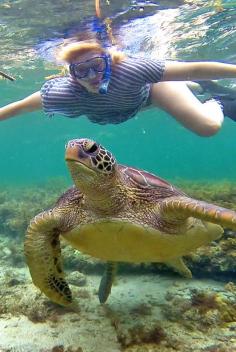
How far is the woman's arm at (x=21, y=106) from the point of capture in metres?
5.12

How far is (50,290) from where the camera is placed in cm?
340

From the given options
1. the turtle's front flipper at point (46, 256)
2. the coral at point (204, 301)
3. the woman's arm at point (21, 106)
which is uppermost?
the woman's arm at point (21, 106)

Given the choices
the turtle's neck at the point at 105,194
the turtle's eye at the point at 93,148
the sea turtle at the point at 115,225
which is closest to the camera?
the turtle's eye at the point at 93,148

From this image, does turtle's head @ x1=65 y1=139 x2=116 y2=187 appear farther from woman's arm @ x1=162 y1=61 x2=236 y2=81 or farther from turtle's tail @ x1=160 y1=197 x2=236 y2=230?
woman's arm @ x1=162 y1=61 x2=236 y2=81

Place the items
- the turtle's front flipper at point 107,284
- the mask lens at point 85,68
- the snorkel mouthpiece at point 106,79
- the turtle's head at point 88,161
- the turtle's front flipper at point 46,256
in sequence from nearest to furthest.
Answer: the turtle's head at point 88,161, the turtle's front flipper at point 46,256, the turtle's front flipper at point 107,284, the snorkel mouthpiece at point 106,79, the mask lens at point 85,68

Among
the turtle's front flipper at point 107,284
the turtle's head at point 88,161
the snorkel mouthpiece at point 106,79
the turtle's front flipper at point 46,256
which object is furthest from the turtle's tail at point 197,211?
the snorkel mouthpiece at point 106,79

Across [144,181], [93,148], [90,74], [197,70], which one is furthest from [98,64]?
[93,148]

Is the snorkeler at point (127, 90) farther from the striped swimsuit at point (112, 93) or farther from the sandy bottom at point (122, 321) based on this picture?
the sandy bottom at point (122, 321)

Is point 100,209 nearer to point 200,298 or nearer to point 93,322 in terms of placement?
point 93,322

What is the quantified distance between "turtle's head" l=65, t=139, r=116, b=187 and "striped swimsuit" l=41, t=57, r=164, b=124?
6.50 feet

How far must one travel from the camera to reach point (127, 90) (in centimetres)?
458

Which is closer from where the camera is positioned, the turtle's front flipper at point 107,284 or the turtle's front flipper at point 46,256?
the turtle's front flipper at point 46,256

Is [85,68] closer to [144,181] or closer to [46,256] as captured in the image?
[144,181]

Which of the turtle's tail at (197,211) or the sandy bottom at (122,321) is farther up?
the turtle's tail at (197,211)
